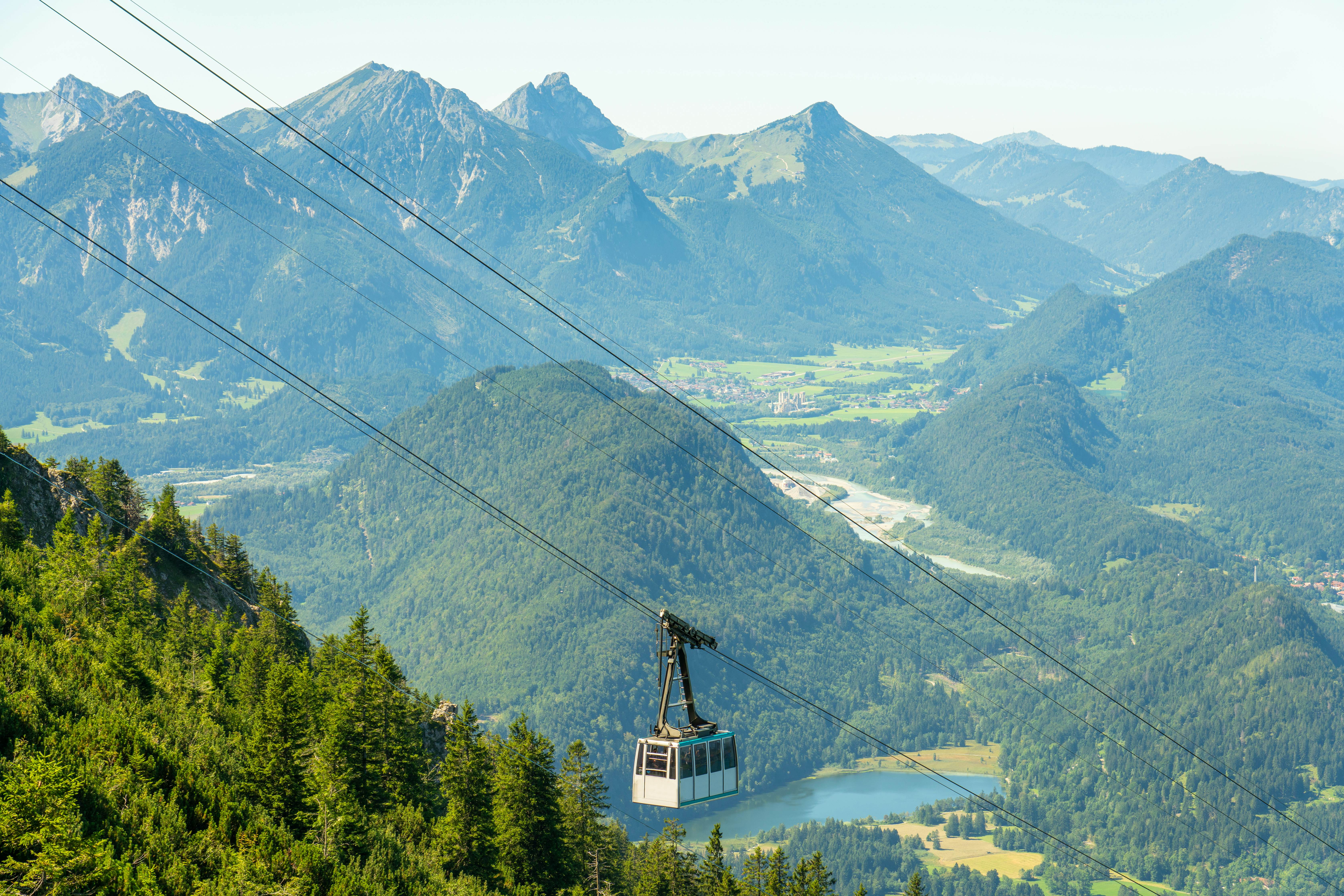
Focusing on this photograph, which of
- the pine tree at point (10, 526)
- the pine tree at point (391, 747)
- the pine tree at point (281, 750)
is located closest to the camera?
the pine tree at point (281, 750)

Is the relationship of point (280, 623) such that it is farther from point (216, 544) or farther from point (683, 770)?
point (683, 770)

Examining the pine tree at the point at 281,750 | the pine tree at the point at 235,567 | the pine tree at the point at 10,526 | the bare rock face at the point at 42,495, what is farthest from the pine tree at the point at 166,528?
the pine tree at the point at 281,750

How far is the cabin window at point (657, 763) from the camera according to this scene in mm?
43875

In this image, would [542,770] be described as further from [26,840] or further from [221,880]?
[26,840]

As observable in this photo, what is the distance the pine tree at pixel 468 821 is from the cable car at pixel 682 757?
16418mm

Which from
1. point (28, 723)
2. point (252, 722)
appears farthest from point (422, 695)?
point (28, 723)

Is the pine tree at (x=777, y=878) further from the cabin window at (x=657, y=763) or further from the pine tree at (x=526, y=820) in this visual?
the cabin window at (x=657, y=763)

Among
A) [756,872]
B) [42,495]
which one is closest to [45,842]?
[756,872]

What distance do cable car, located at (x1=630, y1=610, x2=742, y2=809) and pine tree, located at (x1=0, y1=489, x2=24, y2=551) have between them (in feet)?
166

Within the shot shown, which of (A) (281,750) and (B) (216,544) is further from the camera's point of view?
(B) (216,544)

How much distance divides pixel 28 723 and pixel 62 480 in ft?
171

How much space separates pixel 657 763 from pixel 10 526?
56058 millimetres

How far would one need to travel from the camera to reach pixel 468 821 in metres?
58.9

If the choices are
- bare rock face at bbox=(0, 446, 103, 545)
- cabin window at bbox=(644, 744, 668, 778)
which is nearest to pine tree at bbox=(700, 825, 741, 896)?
cabin window at bbox=(644, 744, 668, 778)
